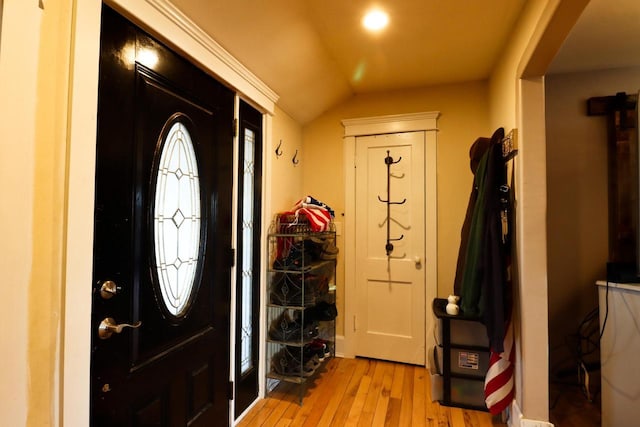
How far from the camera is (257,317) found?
7.22ft

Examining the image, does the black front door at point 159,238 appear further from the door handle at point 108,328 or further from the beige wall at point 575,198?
the beige wall at point 575,198

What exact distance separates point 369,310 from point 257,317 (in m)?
1.14

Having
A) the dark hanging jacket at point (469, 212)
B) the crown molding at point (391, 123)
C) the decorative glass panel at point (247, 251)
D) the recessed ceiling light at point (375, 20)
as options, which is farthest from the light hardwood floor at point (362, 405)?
the recessed ceiling light at point (375, 20)

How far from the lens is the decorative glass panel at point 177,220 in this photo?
138 centimetres

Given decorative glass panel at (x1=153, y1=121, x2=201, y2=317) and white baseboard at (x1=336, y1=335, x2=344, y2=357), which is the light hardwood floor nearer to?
white baseboard at (x1=336, y1=335, x2=344, y2=357)

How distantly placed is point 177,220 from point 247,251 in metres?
0.72

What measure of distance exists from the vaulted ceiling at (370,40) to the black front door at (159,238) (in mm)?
337

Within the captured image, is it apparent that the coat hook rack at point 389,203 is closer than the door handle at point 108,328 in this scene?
No

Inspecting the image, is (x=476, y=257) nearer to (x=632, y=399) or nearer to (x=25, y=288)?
(x=632, y=399)

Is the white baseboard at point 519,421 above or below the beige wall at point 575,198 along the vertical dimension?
below

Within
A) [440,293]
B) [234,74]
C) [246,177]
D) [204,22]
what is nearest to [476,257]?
[440,293]

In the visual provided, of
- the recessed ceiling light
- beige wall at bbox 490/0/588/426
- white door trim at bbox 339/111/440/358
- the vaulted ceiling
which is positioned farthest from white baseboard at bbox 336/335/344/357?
the recessed ceiling light

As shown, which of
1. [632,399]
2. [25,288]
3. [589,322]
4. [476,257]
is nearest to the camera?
[25,288]

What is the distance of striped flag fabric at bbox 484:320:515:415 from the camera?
193cm
